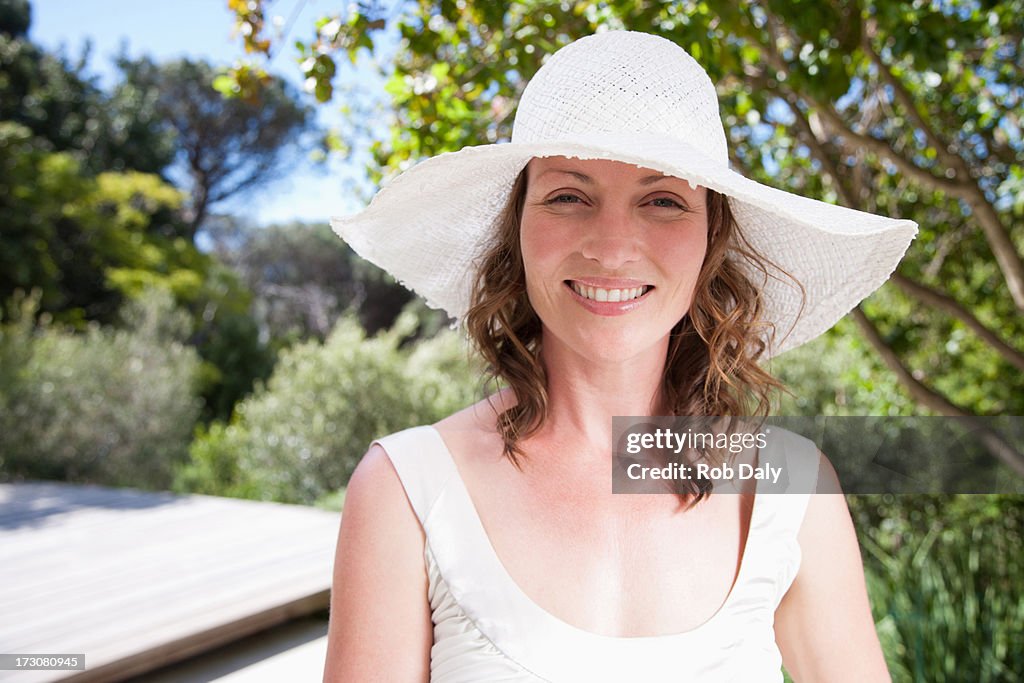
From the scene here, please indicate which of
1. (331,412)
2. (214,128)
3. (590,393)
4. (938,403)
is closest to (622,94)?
(590,393)

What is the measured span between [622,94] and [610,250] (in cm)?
22

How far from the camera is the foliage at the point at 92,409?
755 centimetres

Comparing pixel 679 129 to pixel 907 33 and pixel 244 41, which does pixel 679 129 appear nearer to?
pixel 907 33

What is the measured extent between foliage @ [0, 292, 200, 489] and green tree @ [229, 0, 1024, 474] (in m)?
5.72

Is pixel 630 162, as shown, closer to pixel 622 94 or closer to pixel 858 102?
pixel 622 94

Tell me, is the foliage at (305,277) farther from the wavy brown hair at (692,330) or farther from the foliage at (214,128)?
the wavy brown hair at (692,330)

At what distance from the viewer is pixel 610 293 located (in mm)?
1188

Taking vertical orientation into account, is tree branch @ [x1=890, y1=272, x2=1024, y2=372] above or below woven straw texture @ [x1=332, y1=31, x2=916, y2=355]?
above

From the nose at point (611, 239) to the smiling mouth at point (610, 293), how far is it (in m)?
0.03

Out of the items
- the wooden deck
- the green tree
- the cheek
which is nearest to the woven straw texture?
the cheek

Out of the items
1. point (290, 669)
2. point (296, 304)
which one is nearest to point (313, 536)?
point (290, 669)

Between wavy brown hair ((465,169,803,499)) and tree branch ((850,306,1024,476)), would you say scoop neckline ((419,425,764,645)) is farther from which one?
tree branch ((850,306,1024,476))

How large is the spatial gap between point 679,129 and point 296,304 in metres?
22.0

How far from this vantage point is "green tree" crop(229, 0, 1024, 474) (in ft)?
6.58
